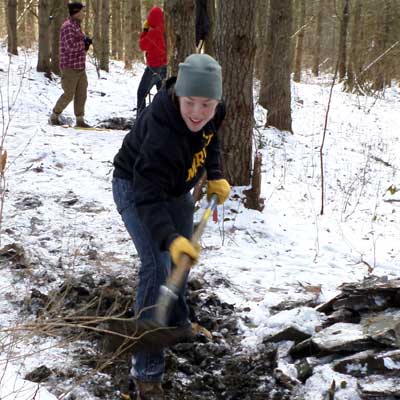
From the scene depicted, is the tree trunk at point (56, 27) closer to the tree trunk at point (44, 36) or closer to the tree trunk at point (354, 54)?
the tree trunk at point (44, 36)

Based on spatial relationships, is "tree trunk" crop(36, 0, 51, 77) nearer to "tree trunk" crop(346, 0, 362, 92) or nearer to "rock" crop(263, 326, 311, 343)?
"tree trunk" crop(346, 0, 362, 92)

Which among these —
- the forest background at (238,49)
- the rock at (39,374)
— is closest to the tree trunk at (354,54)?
the forest background at (238,49)

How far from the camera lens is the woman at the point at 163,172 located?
2354 millimetres

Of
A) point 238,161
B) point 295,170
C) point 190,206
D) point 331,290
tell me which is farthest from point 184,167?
point 295,170

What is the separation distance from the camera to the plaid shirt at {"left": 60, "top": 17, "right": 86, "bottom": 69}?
8062 millimetres

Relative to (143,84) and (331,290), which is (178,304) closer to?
(331,290)

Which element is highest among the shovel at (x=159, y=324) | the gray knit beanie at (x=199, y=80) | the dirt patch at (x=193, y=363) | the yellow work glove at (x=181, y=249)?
the gray knit beanie at (x=199, y=80)

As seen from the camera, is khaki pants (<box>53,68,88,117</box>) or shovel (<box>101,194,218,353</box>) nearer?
shovel (<box>101,194,218,353</box>)

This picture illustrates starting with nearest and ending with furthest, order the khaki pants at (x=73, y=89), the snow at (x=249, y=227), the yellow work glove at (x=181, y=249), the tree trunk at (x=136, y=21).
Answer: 1. the yellow work glove at (x=181, y=249)
2. the snow at (x=249, y=227)
3. the khaki pants at (x=73, y=89)
4. the tree trunk at (x=136, y=21)

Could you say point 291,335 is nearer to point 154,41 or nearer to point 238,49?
point 238,49

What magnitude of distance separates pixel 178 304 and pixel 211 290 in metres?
0.94

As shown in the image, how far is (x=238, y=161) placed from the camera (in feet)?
18.6

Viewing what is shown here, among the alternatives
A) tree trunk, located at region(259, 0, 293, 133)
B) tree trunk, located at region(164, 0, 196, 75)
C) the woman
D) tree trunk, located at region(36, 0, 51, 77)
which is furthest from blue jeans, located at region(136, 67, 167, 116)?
the woman

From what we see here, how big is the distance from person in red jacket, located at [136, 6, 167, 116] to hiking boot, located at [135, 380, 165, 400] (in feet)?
20.2
